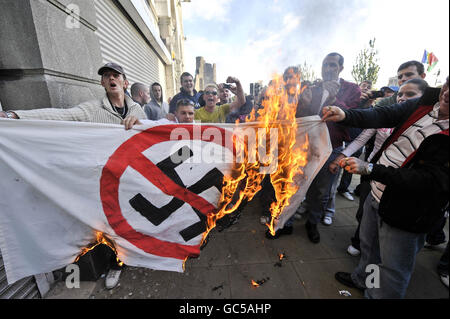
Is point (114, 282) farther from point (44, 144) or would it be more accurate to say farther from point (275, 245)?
point (275, 245)

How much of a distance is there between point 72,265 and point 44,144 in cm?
151

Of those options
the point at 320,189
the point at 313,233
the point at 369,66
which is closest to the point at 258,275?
the point at 313,233

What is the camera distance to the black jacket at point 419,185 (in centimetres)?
117

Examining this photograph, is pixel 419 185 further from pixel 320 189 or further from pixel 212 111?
pixel 212 111

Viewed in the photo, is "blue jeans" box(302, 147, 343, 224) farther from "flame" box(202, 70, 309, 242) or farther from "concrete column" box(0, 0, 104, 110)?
"concrete column" box(0, 0, 104, 110)

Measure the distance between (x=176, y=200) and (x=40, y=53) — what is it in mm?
2290

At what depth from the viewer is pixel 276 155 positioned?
258 centimetres

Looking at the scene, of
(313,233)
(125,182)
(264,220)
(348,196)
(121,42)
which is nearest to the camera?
(125,182)

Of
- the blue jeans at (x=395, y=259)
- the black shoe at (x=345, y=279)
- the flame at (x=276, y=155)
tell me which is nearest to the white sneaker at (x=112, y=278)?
the flame at (x=276, y=155)

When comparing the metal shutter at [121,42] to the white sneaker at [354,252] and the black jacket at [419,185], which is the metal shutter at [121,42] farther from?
the white sneaker at [354,252]

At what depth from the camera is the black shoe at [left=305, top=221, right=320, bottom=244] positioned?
291 cm

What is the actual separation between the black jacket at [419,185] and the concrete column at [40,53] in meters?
3.56

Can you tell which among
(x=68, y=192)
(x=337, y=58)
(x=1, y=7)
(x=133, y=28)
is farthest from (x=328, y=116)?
(x=133, y=28)
